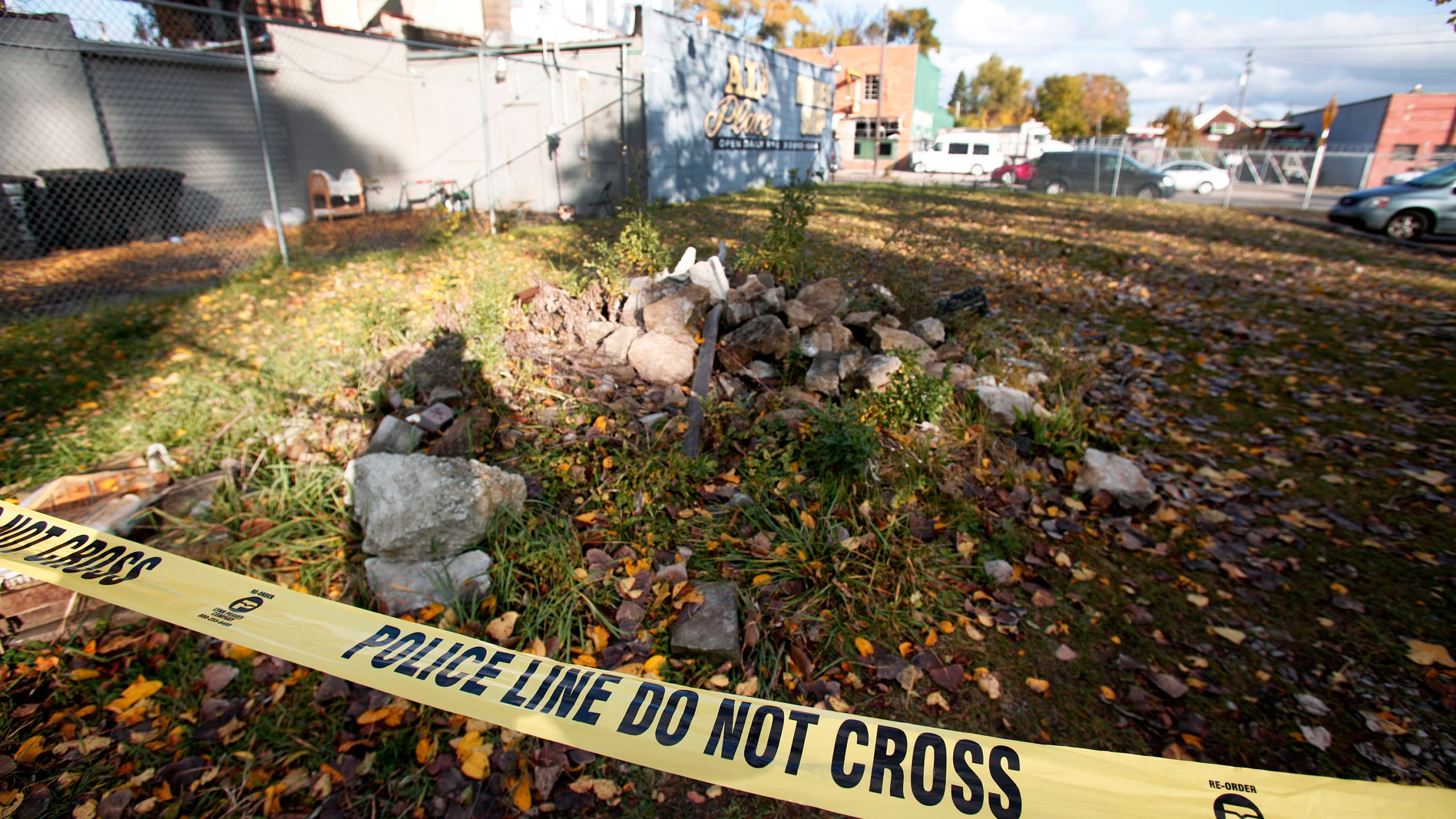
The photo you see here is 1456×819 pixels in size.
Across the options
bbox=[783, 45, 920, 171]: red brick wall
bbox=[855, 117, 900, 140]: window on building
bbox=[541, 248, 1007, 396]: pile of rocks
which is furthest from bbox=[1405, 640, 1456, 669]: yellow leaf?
bbox=[783, 45, 920, 171]: red brick wall

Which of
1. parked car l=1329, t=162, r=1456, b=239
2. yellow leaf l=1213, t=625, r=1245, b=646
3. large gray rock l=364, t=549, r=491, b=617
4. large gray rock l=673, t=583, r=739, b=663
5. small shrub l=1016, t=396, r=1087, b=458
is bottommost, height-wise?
yellow leaf l=1213, t=625, r=1245, b=646

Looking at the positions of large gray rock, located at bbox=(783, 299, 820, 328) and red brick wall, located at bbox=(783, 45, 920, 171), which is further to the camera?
red brick wall, located at bbox=(783, 45, 920, 171)

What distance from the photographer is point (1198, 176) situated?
24062 millimetres

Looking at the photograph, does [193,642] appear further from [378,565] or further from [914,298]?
[914,298]

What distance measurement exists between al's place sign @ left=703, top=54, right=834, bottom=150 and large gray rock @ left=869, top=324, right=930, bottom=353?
38.6 feet

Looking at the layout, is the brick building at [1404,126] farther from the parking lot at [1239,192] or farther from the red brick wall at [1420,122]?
the parking lot at [1239,192]

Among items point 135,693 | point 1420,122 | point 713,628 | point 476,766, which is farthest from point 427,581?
point 1420,122

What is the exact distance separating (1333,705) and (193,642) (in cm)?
421

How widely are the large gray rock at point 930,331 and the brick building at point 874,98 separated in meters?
36.9

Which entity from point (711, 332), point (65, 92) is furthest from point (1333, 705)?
point (65, 92)

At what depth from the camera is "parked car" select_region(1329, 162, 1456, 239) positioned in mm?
11250

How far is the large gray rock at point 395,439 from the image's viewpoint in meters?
3.43

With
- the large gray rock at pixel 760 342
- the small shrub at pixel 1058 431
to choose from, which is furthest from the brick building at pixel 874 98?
the small shrub at pixel 1058 431

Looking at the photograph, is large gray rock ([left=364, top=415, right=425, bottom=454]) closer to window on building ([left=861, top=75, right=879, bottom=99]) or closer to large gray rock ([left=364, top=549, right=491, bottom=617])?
large gray rock ([left=364, top=549, right=491, bottom=617])
